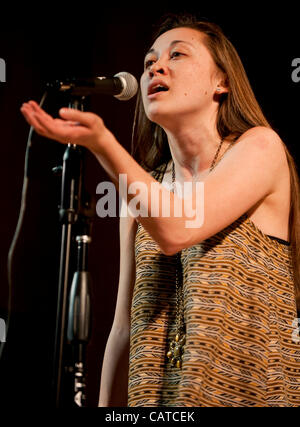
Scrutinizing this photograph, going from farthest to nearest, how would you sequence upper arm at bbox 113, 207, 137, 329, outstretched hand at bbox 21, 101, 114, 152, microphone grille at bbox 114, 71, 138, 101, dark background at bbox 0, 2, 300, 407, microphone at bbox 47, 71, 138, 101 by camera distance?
1. dark background at bbox 0, 2, 300, 407
2. upper arm at bbox 113, 207, 137, 329
3. microphone grille at bbox 114, 71, 138, 101
4. microphone at bbox 47, 71, 138, 101
5. outstretched hand at bbox 21, 101, 114, 152

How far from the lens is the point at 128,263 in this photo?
73.1 inches

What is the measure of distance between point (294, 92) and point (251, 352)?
3.89ft

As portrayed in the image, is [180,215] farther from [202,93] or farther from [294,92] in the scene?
[294,92]

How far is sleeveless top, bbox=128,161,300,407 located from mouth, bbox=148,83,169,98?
0.44m

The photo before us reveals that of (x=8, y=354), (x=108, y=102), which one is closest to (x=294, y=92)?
(x=108, y=102)

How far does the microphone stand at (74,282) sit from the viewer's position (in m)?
1.03

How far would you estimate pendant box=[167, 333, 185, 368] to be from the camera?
1.44m

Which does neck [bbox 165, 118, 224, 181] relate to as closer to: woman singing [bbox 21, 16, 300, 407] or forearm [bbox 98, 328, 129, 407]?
woman singing [bbox 21, 16, 300, 407]

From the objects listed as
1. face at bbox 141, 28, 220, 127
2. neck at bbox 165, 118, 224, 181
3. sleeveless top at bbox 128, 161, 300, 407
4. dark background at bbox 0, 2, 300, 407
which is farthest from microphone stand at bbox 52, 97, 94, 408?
dark background at bbox 0, 2, 300, 407

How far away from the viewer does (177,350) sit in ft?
4.75

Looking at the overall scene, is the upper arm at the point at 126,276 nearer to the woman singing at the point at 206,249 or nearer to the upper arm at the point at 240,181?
the woman singing at the point at 206,249

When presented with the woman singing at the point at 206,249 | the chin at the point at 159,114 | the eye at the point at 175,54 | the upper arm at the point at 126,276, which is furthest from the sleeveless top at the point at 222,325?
the eye at the point at 175,54

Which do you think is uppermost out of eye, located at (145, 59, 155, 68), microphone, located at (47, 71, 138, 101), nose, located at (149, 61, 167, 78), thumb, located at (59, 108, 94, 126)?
eye, located at (145, 59, 155, 68)

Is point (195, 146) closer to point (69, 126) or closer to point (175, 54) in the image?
point (175, 54)
